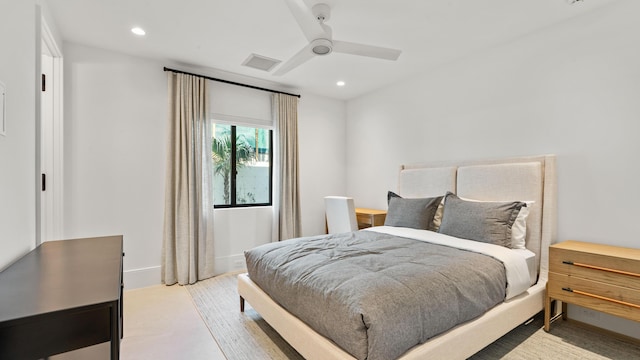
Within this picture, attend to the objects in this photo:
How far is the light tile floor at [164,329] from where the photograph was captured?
209cm

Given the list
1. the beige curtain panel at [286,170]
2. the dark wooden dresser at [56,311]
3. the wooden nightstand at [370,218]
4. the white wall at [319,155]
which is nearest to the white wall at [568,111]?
the wooden nightstand at [370,218]

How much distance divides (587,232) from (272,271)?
2.62 meters

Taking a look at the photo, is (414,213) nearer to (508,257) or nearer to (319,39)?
(508,257)

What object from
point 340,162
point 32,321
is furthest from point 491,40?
point 32,321

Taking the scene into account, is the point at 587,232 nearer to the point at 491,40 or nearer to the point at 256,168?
the point at 491,40

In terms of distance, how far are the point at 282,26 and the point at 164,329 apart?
2795mm

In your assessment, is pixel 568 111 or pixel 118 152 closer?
pixel 568 111

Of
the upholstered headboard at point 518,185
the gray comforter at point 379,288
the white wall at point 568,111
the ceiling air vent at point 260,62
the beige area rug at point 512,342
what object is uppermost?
the ceiling air vent at point 260,62

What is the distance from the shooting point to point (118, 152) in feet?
10.6

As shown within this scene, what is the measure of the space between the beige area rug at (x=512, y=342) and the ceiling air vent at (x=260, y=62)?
2665mm

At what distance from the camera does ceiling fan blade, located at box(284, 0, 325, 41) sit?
1.92 metres

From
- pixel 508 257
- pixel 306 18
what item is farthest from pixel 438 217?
pixel 306 18

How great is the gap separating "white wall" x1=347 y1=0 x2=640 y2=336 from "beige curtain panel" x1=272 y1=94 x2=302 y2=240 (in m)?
1.84

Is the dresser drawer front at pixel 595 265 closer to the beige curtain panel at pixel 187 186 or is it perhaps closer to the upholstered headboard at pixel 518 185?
the upholstered headboard at pixel 518 185
